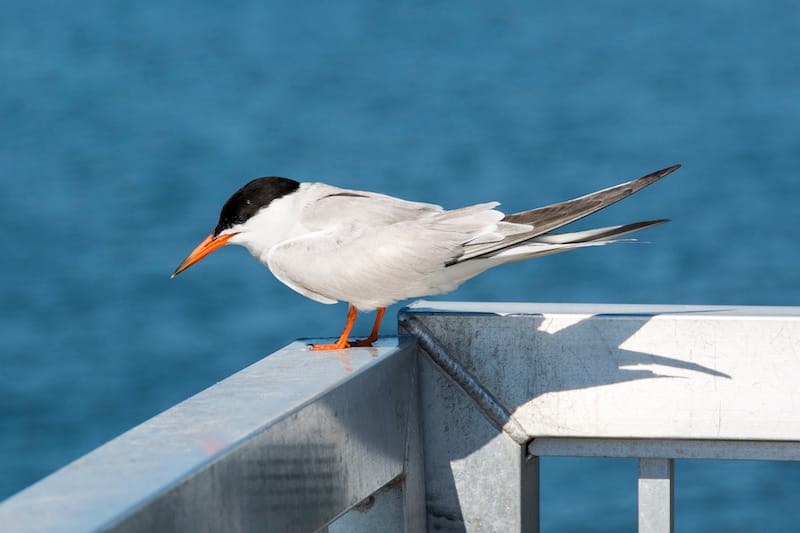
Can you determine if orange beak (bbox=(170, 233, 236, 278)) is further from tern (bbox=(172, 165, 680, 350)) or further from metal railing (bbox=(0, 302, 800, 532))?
metal railing (bbox=(0, 302, 800, 532))

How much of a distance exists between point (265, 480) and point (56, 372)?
27.9 feet

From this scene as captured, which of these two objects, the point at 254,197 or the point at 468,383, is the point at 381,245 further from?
the point at 468,383

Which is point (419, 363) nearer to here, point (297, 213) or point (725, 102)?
point (297, 213)

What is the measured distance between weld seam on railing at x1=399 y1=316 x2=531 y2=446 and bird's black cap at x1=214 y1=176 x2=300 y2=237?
0.72 meters

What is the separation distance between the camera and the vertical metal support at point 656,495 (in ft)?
7.48

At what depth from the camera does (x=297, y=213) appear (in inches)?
119

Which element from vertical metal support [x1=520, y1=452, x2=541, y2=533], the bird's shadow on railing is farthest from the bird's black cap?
vertical metal support [x1=520, y1=452, x2=541, y2=533]

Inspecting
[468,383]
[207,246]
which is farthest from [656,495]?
[207,246]

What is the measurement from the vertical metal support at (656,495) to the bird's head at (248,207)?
1.10 m

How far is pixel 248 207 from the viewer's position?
310cm

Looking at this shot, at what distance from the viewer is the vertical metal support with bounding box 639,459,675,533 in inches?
89.8

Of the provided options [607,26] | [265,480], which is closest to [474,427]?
[265,480]

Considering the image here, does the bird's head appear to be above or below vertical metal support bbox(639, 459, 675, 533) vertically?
above

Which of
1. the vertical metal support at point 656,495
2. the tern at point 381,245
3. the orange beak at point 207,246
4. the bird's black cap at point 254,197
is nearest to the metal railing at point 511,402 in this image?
the vertical metal support at point 656,495
